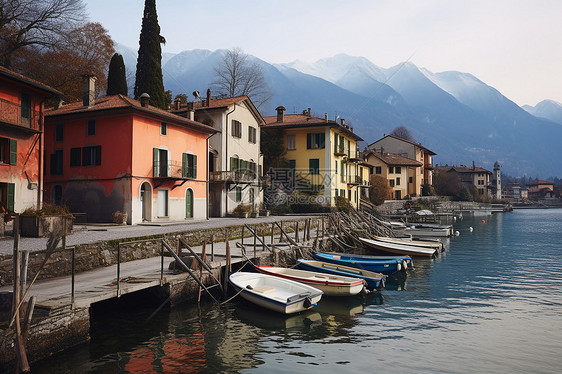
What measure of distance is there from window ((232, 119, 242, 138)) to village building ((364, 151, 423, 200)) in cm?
4114

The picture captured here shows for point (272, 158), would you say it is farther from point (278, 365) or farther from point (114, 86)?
point (278, 365)

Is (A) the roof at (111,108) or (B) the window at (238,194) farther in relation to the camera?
(B) the window at (238,194)

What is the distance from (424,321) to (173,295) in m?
8.33

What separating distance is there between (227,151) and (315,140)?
13301mm

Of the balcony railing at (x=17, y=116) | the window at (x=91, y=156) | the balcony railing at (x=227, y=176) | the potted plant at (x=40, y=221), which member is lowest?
the potted plant at (x=40, y=221)

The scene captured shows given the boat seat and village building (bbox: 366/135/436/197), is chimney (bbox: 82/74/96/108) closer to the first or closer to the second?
the boat seat

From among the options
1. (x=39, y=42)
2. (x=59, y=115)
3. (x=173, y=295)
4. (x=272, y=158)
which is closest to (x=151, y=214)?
(x=59, y=115)

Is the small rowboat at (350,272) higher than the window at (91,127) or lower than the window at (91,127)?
lower

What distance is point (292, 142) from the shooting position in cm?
4772

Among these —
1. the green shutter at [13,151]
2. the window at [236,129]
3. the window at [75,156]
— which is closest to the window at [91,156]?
the window at [75,156]

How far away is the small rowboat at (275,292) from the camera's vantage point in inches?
533

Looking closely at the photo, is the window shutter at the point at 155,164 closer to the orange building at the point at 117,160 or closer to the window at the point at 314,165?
the orange building at the point at 117,160

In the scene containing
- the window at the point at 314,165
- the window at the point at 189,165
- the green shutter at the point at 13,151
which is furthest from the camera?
the window at the point at 314,165

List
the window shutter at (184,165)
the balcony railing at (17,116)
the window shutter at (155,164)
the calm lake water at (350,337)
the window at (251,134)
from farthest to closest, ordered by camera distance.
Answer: the window at (251,134)
the window shutter at (184,165)
the window shutter at (155,164)
the balcony railing at (17,116)
the calm lake water at (350,337)
